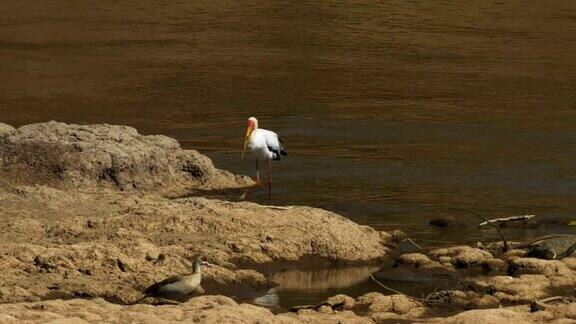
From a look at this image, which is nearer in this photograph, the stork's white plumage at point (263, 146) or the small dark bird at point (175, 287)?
the small dark bird at point (175, 287)

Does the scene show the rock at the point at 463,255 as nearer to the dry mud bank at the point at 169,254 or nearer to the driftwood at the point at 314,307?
the dry mud bank at the point at 169,254

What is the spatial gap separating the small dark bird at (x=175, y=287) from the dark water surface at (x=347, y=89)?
3641 mm

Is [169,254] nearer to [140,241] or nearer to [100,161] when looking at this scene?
[140,241]

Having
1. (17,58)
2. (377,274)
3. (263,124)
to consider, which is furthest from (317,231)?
(17,58)

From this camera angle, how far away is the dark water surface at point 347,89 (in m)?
16.8

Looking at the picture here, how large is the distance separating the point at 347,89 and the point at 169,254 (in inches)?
505

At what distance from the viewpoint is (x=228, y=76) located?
84.0 feet

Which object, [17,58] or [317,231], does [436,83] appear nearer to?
[17,58]

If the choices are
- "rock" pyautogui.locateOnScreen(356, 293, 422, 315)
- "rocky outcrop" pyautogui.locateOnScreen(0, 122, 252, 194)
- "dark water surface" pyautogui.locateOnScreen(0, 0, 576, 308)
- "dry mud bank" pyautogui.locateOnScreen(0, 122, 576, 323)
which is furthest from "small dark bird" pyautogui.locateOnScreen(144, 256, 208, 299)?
"rocky outcrop" pyautogui.locateOnScreen(0, 122, 252, 194)

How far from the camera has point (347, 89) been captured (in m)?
24.3

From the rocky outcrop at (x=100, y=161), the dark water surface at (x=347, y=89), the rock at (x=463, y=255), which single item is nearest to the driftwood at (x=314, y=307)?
the rock at (x=463, y=255)

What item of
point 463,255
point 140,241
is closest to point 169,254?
point 140,241

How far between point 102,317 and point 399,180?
791 cm

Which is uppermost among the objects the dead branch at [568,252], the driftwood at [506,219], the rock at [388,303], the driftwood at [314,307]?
the driftwood at [314,307]
